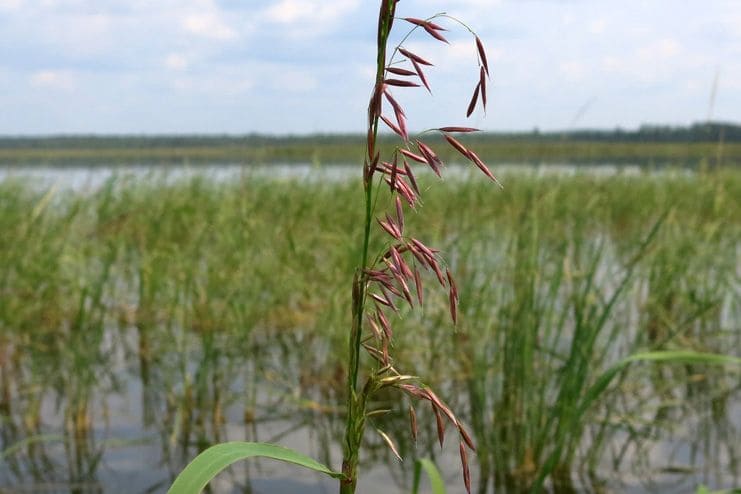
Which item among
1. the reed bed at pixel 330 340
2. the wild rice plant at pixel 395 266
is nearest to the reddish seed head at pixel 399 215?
the wild rice plant at pixel 395 266

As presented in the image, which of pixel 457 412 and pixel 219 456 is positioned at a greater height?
pixel 219 456


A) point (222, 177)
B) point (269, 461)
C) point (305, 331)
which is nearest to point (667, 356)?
point (269, 461)

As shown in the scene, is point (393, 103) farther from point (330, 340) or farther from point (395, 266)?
point (330, 340)

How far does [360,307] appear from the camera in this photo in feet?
1.79

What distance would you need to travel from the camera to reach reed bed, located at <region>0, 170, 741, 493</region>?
2.35m

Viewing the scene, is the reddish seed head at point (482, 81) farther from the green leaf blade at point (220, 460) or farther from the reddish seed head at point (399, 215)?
the green leaf blade at point (220, 460)

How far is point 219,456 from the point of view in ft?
2.01

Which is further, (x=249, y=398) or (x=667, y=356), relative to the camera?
(x=249, y=398)

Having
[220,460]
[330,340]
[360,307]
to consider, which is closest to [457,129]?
[360,307]

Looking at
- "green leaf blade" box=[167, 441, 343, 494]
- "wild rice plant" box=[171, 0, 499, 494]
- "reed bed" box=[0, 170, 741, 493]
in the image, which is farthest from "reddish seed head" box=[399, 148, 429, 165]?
"reed bed" box=[0, 170, 741, 493]

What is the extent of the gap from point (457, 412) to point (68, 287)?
1.94 metres

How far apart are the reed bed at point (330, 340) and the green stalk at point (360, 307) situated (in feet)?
4.41

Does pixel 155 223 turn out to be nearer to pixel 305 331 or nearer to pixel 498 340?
pixel 305 331

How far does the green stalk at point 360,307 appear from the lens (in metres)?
0.50
